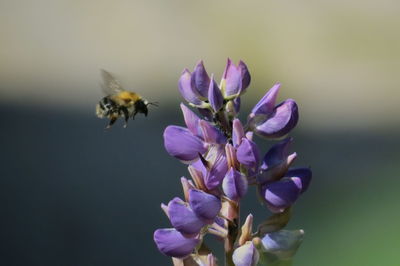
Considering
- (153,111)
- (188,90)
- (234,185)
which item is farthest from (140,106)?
(153,111)

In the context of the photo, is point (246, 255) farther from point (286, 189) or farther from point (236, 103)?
point (236, 103)

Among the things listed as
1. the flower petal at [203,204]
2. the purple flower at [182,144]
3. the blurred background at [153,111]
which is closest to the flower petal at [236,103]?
the purple flower at [182,144]

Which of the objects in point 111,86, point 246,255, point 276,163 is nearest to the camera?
point 246,255

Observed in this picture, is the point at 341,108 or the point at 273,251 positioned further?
the point at 341,108

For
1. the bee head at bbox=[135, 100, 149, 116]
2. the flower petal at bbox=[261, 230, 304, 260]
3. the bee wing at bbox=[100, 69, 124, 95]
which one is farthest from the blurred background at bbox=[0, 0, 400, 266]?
the flower petal at bbox=[261, 230, 304, 260]

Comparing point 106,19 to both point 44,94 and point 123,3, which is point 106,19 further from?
point 44,94

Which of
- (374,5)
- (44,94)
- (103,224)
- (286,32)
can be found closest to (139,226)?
(103,224)
